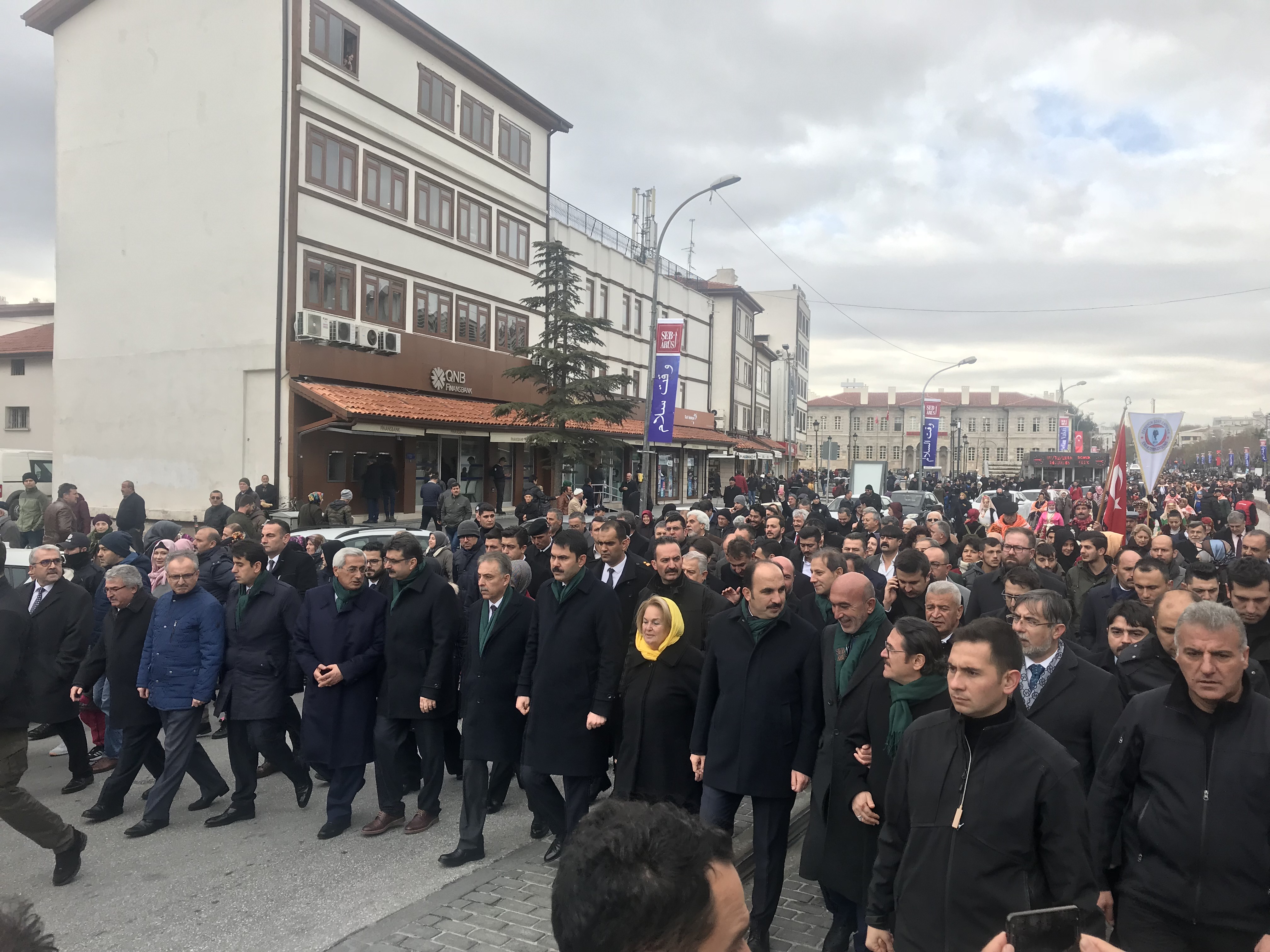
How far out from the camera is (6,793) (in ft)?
17.4

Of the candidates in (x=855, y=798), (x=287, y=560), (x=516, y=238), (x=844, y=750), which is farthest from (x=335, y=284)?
(x=855, y=798)

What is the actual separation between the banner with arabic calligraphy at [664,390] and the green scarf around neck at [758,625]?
16.6 metres

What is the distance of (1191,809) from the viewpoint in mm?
3260

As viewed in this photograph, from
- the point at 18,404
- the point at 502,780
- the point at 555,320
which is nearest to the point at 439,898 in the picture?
the point at 502,780

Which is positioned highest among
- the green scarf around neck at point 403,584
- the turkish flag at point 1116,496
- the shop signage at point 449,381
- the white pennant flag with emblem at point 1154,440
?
the shop signage at point 449,381

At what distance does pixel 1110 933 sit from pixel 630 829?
3705 millimetres

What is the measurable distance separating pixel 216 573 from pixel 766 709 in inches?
241

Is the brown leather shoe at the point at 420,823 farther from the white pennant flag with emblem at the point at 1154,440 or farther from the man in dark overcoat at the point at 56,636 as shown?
the white pennant flag with emblem at the point at 1154,440

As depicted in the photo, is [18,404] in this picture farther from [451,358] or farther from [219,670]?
[219,670]

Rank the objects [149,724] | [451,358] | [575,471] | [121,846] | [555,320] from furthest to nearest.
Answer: [575,471], [451,358], [555,320], [149,724], [121,846]

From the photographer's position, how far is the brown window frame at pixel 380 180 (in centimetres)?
2662

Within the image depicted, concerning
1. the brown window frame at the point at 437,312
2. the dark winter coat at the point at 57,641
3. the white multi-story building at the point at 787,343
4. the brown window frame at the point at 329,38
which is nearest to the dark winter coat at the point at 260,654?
the dark winter coat at the point at 57,641

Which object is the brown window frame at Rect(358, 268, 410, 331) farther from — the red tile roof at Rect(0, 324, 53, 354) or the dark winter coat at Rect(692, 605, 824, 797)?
the dark winter coat at Rect(692, 605, 824, 797)

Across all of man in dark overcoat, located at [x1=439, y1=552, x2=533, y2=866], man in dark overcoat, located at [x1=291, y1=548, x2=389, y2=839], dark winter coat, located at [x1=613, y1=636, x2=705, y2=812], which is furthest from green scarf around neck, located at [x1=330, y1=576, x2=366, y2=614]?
dark winter coat, located at [x1=613, y1=636, x2=705, y2=812]
